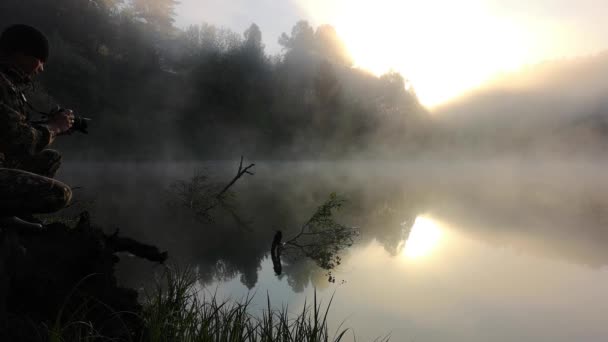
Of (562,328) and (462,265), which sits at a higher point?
(462,265)

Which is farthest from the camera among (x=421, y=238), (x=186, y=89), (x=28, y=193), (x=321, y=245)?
(x=186, y=89)

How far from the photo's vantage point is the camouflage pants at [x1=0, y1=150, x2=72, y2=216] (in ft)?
9.69

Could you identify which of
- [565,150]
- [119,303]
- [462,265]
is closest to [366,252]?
[462,265]

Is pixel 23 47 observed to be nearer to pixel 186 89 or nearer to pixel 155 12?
pixel 186 89

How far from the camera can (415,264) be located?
1187 cm

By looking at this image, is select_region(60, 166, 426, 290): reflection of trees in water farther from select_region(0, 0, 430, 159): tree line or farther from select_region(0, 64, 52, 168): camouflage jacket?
select_region(0, 0, 430, 159): tree line

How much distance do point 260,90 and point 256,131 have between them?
5.65m

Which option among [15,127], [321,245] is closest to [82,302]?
[15,127]

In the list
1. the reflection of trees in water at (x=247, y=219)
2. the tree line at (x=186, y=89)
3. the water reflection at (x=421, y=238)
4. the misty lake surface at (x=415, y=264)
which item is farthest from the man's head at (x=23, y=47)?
the tree line at (x=186, y=89)

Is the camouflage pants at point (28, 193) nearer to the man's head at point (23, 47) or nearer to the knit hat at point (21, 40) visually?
the man's head at point (23, 47)

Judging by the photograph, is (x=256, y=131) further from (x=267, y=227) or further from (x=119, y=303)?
(x=119, y=303)

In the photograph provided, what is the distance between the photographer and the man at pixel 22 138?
3039 millimetres

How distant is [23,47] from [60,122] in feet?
2.50

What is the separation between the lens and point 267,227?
14711 mm
